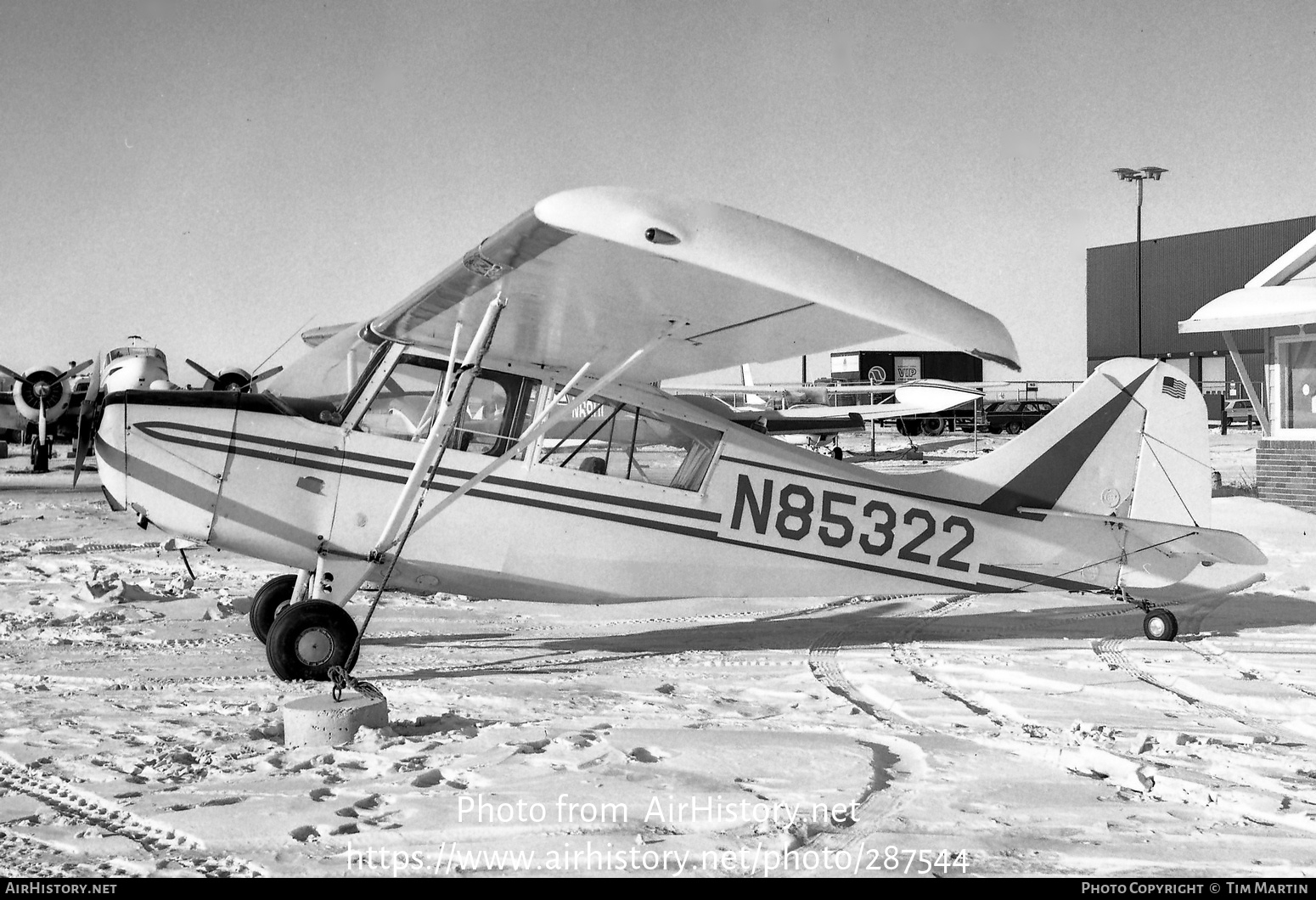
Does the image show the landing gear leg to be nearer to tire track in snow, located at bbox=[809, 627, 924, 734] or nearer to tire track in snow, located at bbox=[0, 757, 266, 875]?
tire track in snow, located at bbox=[809, 627, 924, 734]

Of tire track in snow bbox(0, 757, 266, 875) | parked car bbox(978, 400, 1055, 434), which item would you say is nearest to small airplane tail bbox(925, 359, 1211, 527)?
tire track in snow bbox(0, 757, 266, 875)

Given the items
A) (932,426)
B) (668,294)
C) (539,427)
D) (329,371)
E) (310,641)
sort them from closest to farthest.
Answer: (668,294) < (310,641) < (539,427) < (329,371) < (932,426)

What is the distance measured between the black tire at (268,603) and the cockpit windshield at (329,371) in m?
1.26

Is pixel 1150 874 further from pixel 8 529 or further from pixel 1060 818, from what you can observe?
pixel 8 529

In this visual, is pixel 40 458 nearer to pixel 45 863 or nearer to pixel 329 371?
pixel 329 371

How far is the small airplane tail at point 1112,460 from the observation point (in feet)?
23.2

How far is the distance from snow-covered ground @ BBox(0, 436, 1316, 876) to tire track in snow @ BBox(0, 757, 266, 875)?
1 centimetres

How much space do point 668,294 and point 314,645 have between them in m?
2.68

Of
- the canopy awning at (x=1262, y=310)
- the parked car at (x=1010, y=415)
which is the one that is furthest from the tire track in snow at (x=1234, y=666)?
the parked car at (x=1010, y=415)

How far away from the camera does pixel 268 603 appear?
688cm

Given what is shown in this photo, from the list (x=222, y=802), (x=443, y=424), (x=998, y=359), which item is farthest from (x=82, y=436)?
(x=998, y=359)

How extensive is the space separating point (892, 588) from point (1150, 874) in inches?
147

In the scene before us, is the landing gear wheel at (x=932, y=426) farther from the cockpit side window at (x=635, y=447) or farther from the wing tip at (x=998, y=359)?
the wing tip at (x=998, y=359)

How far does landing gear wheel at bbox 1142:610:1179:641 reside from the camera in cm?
684
